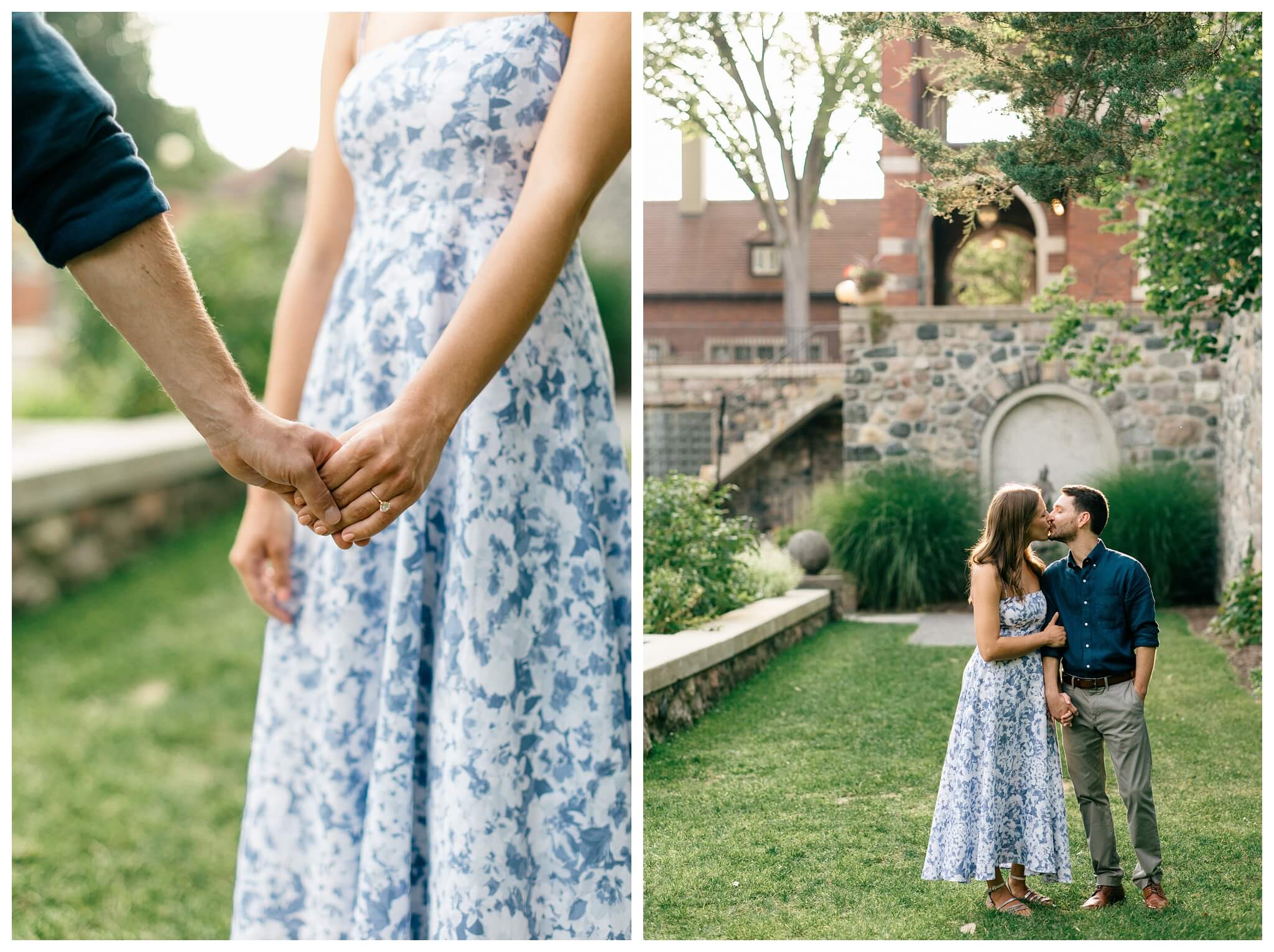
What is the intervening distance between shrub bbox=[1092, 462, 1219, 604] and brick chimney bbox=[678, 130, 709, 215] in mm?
790

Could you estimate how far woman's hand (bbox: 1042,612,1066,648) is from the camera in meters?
1.65

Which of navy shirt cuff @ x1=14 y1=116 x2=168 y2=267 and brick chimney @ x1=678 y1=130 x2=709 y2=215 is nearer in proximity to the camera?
navy shirt cuff @ x1=14 y1=116 x2=168 y2=267

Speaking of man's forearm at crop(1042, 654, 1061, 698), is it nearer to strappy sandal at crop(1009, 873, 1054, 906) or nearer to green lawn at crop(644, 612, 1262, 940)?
green lawn at crop(644, 612, 1262, 940)

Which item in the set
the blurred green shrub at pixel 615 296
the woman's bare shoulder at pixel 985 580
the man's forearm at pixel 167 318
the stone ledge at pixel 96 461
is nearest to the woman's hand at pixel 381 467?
the man's forearm at pixel 167 318

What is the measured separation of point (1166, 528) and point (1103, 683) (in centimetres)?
26

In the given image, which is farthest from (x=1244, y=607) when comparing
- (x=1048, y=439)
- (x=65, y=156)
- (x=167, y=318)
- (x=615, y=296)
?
(x=615, y=296)

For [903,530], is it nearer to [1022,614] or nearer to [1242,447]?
[1022,614]

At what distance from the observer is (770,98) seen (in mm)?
1867

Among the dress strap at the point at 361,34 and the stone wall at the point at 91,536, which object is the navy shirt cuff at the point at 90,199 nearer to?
the dress strap at the point at 361,34

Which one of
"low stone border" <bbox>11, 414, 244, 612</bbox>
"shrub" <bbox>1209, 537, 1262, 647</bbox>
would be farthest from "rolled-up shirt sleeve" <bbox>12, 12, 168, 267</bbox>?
"low stone border" <bbox>11, 414, 244, 612</bbox>

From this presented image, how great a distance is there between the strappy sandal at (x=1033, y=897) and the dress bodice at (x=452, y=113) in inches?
49.0

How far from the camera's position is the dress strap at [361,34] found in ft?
5.36
